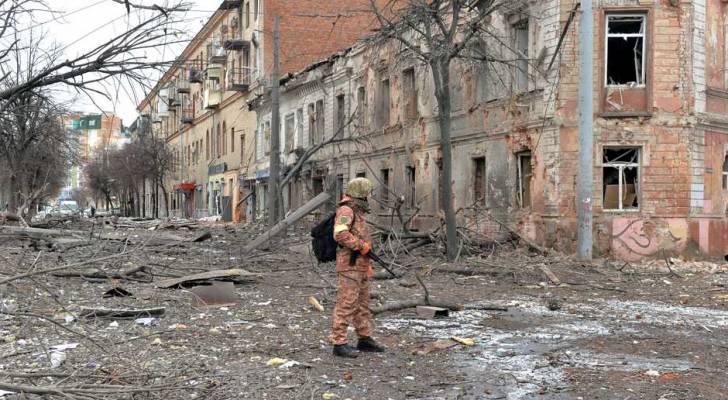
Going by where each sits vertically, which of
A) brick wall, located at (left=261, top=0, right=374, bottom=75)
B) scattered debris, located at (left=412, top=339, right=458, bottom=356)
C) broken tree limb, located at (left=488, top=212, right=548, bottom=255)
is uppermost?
brick wall, located at (left=261, top=0, right=374, bottom=75)

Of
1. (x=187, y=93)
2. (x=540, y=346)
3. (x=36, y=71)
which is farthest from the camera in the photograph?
(x=187, y=93)

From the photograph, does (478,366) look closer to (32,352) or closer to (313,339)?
(313,339)

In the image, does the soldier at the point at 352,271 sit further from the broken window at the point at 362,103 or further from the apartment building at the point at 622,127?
the broken window at the point at 362,103

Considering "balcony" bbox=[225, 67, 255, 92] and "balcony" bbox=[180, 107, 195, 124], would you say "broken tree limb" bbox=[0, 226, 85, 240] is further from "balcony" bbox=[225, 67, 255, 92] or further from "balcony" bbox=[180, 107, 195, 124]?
"balcony" bbox=[180, 107, 195, 124]

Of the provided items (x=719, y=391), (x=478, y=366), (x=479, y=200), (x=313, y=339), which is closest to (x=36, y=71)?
(x=313, y=339)

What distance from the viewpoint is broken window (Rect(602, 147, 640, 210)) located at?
16.8 m

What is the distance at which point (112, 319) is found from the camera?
8.30 metres

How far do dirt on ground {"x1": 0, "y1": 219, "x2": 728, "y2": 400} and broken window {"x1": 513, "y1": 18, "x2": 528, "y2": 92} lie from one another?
6.22 m

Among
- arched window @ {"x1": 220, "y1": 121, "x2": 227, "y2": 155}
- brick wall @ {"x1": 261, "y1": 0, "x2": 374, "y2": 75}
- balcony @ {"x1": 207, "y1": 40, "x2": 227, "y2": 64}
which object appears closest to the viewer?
brick wall @ {"x1": 261, "y1": 0, "x2": 374, "y2": 75}

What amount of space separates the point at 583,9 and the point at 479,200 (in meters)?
5.85

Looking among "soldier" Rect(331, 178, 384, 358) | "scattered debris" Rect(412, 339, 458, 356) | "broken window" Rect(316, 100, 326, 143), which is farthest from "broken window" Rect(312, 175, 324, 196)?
"soldier" Rect(331, 178, 384, 358)

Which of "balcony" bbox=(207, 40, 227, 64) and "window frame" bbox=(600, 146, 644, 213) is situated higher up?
"balcony" bbox=(207, 40, 227, 64)

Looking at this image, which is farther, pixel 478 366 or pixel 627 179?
pixel 627 179

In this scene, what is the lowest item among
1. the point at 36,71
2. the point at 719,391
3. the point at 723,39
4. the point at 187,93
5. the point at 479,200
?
the point at 719,391
